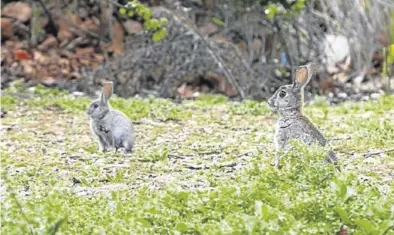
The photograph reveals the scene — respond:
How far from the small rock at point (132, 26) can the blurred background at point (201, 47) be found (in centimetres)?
2

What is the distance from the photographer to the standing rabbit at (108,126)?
26.8 feet

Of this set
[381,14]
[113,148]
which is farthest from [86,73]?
[113,148]

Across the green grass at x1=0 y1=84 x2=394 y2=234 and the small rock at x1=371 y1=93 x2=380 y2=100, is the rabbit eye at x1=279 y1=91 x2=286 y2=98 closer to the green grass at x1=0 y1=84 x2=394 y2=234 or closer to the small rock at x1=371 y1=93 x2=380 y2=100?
the green grass at x1=0 y1=84 x2=394 y2=234

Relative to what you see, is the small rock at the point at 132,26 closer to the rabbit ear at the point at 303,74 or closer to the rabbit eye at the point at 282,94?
the rabbit eye at the point at 282,94

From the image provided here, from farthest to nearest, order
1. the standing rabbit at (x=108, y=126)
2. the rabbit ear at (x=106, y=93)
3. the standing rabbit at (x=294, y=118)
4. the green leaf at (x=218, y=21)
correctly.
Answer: the green leaf at (x=218, y=21) < the rabbit ear at (x=106, y=93) < the standing rabbit at (x=108, y=126) < the standing rabbit at (x=294, y=118)

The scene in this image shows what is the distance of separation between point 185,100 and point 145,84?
3.25 ft

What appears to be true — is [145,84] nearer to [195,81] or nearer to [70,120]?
[195,81]

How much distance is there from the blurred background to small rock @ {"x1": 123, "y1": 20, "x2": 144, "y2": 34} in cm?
2

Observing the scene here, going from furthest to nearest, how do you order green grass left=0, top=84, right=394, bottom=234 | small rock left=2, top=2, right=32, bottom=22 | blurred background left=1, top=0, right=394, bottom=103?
small rock left=2, top=2, right=32, bottom=22
blurred background left=1, top=0, right=394, bottom=103
green grass left=0, top=84, right=394, bottom=234

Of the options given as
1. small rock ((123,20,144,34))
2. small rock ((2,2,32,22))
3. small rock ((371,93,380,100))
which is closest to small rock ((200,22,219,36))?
small rock ((123,20,144,34))

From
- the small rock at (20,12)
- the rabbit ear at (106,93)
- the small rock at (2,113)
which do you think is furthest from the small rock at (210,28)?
the rabbit ear at (106,93)

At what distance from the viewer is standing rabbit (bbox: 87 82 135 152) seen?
816cm

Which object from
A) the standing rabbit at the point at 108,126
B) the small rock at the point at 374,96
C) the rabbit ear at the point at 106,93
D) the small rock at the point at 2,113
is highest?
the rabbit ear at the point at 106,93

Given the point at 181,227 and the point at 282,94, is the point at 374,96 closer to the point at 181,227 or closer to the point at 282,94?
the point at 282,94
